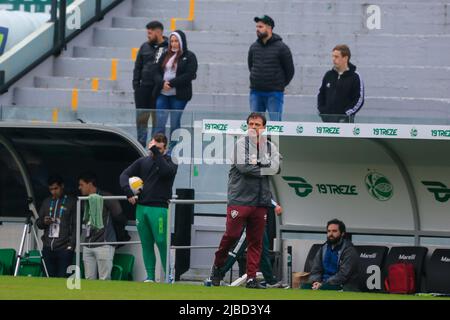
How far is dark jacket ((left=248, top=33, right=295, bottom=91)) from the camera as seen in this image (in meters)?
19.2

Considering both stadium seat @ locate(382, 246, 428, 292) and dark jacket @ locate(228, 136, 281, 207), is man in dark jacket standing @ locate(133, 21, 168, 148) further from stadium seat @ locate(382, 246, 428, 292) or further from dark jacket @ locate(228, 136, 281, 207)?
dark jacket @ locate(228, 136, 281, 207)

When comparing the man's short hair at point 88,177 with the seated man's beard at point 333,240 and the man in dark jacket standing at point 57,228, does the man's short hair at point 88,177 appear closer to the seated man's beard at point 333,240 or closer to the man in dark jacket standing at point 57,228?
the man in dark jacket standing at point 57,228

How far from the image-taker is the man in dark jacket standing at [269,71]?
63.0 ft

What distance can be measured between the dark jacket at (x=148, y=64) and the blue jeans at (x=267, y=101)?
135 cm

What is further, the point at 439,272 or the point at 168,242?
the point at 168,242

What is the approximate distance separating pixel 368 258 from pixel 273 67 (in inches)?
132

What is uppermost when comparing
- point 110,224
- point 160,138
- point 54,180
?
point 160,138

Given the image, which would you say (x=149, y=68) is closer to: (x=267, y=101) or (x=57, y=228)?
(x=267, y=101)

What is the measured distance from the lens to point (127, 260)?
61.7 feet

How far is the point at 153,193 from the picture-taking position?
17125mm

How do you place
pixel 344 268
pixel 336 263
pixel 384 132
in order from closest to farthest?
pixel 384 132
pixel 344 268
pixel 336 263

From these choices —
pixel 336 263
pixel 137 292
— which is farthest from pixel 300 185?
pixel 137 292

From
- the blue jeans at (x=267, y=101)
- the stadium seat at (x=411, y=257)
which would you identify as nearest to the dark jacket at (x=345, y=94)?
the blue jeans at (x=267, y=101)
